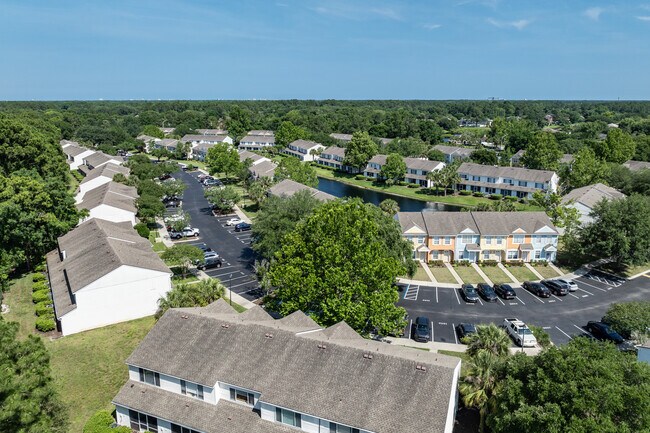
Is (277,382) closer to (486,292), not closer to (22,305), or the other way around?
(486,292)

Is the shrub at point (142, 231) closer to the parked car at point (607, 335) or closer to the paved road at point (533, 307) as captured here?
the paved road at point (533, 307)

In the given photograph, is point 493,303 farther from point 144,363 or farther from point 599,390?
point 144,363

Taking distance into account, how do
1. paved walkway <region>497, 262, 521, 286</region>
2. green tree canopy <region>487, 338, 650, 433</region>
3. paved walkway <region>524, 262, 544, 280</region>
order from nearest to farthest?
green tree canopy <region>487, 338, 650, 433</region>
paved walkway <region>497, 262, 521, 286</region>
paved walkway <region>524, 262, 544, 280</region>

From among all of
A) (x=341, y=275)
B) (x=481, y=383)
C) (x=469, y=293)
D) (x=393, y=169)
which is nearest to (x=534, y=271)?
(x=469, y=293)

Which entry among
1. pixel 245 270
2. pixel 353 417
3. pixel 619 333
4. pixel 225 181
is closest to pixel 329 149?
pixel 225 181

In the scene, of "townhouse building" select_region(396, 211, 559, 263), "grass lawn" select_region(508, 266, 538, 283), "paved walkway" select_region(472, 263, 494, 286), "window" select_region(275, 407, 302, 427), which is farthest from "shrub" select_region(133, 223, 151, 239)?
"grass lawn" select_region(508, 266, 538, 283)

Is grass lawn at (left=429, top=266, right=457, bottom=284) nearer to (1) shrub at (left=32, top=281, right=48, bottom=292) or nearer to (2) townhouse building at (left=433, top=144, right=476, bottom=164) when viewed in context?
(1) shrub at (left=32, top=281, right=48, bottom=292)

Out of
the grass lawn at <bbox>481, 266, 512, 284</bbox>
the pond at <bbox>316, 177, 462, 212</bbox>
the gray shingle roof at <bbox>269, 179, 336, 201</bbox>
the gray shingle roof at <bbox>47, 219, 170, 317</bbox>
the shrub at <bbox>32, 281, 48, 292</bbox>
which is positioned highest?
the gray shingle roof at <bbox>269, 179, 336, 201</bbox>

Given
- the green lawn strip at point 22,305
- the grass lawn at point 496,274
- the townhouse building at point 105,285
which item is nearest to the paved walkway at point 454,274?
the grass lawn at point 496,274
